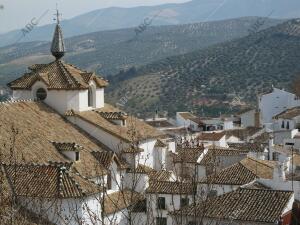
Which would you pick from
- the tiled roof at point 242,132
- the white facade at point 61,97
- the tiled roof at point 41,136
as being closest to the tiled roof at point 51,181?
the tiled roof at point 41,136

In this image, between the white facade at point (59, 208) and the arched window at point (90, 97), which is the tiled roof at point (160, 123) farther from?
the white facade at point (59, 208)

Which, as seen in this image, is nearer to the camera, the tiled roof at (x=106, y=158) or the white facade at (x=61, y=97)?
the tiled roof at (x=106, y=158)

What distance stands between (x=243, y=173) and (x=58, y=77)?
36.4 ft

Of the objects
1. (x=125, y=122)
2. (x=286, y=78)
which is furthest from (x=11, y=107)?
(x=286, y=78)

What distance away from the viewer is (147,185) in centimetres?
3525

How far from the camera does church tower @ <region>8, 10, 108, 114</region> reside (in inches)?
1444

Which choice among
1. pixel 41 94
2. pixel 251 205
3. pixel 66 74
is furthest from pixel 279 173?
pixel 41 94

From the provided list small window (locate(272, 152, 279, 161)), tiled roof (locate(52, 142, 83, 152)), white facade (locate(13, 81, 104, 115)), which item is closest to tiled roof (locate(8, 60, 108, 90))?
white facade (locate(13, 81, 104, 115))

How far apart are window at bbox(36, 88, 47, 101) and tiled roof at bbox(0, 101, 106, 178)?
0.76 m

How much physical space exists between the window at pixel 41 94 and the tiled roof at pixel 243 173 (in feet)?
33.1

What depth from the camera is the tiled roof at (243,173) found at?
34.0 m

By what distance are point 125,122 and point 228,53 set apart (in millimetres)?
97961

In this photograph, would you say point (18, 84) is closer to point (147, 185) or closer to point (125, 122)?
point (125, 122)

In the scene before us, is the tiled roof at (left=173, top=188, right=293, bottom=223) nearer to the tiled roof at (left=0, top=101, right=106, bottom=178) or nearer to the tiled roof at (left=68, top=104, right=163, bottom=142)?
the tiled roof at (left=0, top=101, right=106, bottom=178)
